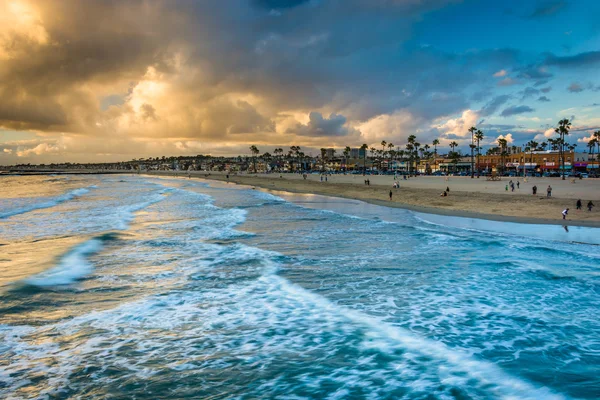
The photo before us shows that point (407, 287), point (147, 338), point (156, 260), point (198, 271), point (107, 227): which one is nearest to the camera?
point (147, 338)

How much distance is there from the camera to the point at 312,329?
10.1 meters

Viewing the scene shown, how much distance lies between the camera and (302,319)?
10.7 metres

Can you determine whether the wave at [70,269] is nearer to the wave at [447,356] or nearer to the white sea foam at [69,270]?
the white sea foam at [69,270]

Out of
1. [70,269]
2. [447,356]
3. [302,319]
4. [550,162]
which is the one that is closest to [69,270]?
[70,269]

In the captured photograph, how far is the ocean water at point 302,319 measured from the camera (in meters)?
7.43

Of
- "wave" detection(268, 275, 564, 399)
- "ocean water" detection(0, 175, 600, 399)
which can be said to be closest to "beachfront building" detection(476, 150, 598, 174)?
"ocean water" detection(0, 175, 600, 399)

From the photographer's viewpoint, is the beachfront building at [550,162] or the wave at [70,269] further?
the beachfront building at [550,162]

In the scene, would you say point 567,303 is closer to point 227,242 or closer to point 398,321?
point 398,321

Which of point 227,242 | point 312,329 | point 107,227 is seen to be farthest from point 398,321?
point 107,227

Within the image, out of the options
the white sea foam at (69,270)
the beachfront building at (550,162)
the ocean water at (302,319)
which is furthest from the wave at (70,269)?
the beachfront building at (550,162)

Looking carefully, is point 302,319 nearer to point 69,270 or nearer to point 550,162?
point 69,270

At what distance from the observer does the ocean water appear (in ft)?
24.4

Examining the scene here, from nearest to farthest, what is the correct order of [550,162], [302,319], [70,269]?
[302,319], [70,269], [550,162]

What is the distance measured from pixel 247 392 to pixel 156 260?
38.8ft
